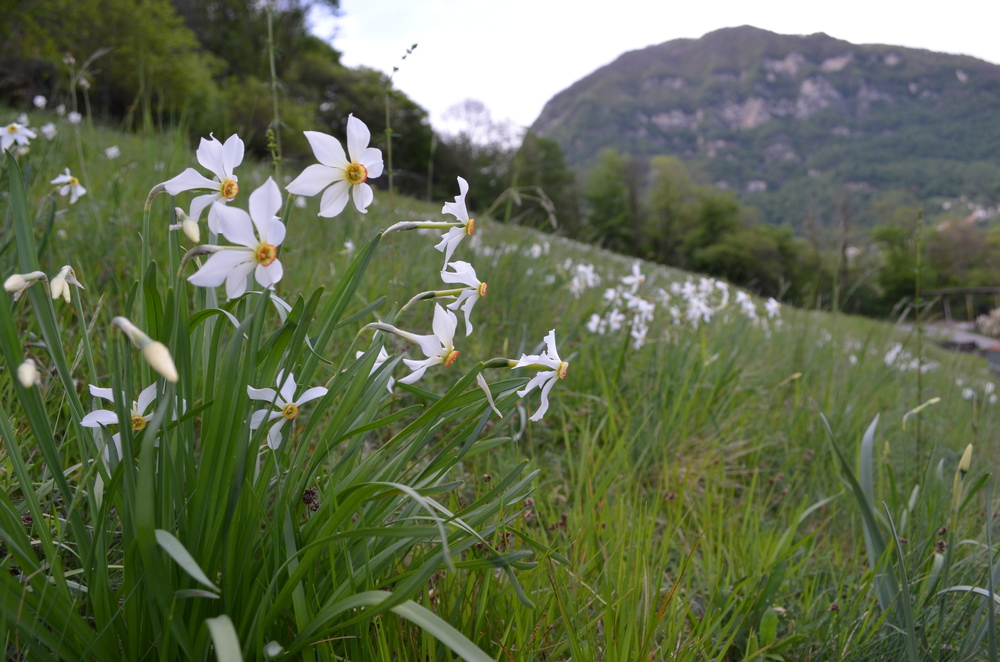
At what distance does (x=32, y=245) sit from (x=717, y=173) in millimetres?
94799

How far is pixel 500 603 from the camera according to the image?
1357 mm

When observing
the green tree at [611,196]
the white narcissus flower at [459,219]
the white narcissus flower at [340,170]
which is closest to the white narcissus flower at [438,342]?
the white narcissus flower at [459,219]

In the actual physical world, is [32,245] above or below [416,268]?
above

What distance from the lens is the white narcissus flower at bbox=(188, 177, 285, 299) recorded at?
2.67 feet

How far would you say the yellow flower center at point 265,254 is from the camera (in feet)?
2.76

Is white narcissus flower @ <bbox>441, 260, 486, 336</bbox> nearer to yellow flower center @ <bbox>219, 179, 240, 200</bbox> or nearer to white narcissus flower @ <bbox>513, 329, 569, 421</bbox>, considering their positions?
white narcissus flower @ <bbox>513, 329, 569, 421</bbox>

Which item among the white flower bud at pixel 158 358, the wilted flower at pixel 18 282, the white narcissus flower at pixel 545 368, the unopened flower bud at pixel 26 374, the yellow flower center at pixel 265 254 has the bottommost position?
the white narcissus flower at pixel 545 368

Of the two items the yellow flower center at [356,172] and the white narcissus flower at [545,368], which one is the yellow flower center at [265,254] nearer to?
the yellow flower center at [356,172]

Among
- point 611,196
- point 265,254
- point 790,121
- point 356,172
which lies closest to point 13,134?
point 356,172

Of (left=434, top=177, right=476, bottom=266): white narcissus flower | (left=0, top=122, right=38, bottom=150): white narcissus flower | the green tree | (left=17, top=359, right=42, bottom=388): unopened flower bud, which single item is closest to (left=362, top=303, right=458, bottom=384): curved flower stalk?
(left=434, top=177, right=476, bottom=266): white narcissus flower

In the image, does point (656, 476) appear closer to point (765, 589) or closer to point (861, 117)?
point (765, 589)

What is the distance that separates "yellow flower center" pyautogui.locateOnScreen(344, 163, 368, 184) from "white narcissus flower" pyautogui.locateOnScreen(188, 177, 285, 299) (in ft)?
0.67

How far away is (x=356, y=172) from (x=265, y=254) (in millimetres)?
277

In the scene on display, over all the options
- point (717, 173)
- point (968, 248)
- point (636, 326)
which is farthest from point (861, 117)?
point (636, 326)
